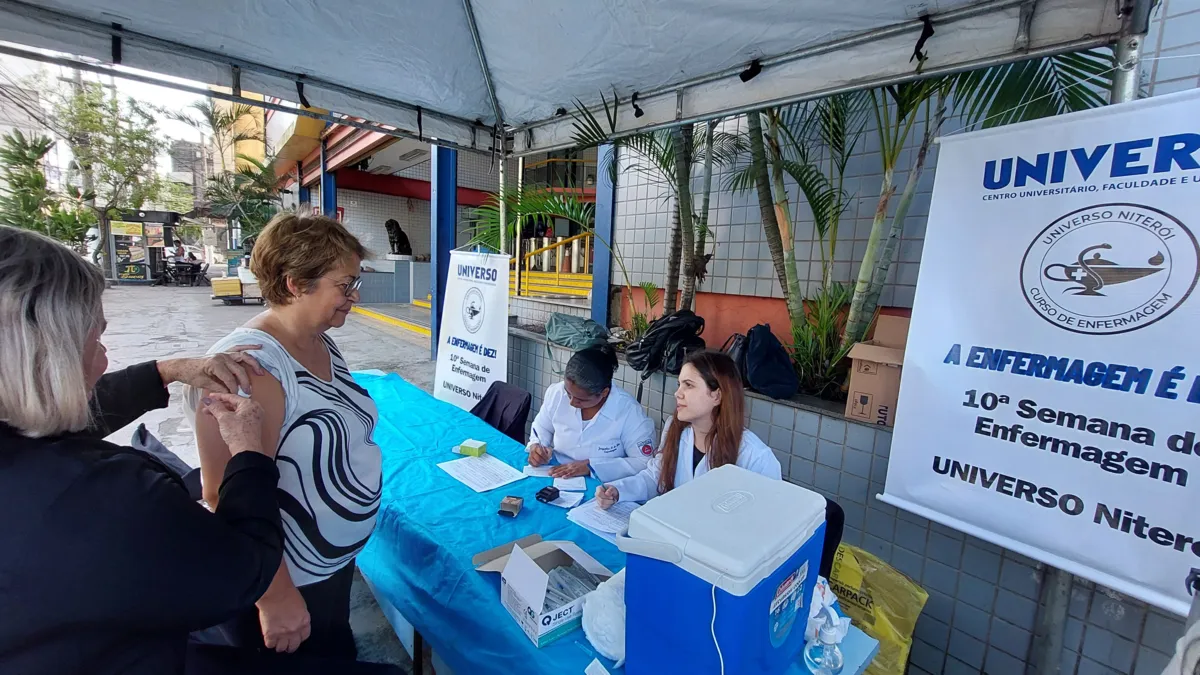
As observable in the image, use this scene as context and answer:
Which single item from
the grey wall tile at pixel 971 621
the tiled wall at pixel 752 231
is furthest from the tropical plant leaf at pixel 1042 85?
the grey wall tile at pixel 971 621

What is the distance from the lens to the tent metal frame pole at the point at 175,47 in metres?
1.83

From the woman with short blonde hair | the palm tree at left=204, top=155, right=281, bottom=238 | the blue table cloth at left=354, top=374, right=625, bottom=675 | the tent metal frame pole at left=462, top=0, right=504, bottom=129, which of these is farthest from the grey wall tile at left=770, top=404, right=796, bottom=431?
the palm tree at left=204, top=155, right=281, bottom=238

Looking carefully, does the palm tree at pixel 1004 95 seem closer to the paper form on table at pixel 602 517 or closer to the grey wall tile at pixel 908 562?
the grey wall tile at pixel 908 562

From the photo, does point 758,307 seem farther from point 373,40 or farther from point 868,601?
point 373,40

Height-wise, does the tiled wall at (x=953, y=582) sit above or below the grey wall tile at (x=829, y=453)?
below

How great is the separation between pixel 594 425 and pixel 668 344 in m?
0.93

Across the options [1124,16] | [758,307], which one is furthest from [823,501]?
[758,307]

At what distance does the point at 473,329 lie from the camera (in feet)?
12.4

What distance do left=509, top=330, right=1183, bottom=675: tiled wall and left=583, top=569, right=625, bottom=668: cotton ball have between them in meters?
1.63

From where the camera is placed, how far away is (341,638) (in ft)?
4.54

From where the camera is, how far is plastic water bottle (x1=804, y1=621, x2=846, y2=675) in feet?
3.37

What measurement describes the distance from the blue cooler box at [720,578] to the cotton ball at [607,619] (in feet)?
0.24

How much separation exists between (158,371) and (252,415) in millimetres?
456

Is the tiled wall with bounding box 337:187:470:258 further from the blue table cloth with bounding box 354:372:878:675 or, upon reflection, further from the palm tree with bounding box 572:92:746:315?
the blue table cloth with bounding box 354:372:878:675
